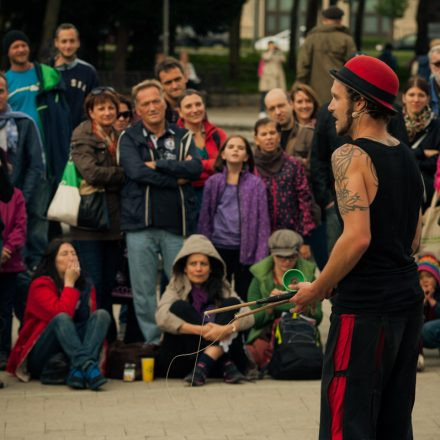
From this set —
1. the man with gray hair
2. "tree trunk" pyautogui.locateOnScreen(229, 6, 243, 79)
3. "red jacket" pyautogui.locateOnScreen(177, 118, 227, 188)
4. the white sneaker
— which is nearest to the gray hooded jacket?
"red jacket" pyautogui.locateOnScreen(177, 118, 227, 188)

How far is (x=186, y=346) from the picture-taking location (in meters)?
8.66

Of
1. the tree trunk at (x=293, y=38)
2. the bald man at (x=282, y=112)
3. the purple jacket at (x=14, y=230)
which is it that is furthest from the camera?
the tree trunk at (x=293, y=38)

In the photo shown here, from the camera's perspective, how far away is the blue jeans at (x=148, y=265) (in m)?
9.04

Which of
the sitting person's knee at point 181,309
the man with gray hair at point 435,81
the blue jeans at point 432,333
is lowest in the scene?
the blue jeans at point 432,333

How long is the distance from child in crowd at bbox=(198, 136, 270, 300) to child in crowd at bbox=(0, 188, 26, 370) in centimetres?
134

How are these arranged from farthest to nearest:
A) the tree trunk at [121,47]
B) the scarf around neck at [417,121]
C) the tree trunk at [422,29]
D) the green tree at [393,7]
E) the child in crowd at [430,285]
A: the green tree at [393,7] → the tree trunk at [422,29] → the tree trunk at [121,47] → the scarf around neck at [417,121] → the child in crowd at [430,285]

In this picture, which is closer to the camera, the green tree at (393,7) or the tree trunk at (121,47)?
the tree trunk at (121,47)

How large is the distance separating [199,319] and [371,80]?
3.68m

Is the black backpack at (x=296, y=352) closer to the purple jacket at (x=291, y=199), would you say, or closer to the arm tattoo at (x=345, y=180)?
the purple jacket at (x=291, y=199)

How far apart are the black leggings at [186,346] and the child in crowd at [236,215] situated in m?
0.77

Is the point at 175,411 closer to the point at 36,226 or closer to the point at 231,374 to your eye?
the point at 231,374

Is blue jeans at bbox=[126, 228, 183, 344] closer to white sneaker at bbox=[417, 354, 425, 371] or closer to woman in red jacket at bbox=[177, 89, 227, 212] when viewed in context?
woman in red jacket at bbox=[177, 89, 227, 212]

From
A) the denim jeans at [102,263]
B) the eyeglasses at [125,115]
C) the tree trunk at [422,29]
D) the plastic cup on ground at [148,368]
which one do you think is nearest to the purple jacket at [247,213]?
the denim jeans at [102,263]

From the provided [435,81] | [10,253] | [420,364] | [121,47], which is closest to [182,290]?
[10,253]
